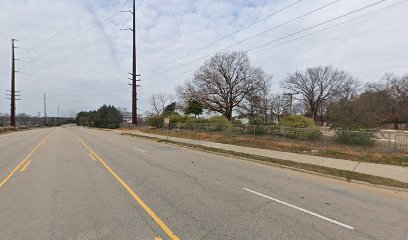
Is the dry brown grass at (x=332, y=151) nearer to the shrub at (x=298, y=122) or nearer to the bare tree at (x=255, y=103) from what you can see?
the shrub at (x=298, y=122)

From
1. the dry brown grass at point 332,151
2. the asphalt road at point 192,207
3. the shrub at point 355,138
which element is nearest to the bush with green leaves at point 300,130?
the dry brown grass at point 332,151

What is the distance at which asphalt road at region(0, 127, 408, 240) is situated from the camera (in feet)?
A: 15.9

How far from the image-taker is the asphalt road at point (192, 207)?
485 centimetres

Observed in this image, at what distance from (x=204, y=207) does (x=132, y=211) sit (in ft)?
5.15

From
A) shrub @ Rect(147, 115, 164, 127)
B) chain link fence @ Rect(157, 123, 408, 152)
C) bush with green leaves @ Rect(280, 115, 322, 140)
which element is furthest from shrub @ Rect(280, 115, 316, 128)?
shrub @ Rect(147, 115, 164, 127)

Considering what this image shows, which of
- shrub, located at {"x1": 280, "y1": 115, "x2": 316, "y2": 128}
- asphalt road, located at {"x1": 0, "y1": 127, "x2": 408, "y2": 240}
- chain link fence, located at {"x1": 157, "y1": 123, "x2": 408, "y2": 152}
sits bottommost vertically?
asphalt road, located at {"x1": 0, "y1": 127, "x2": 408, "y2": 240}

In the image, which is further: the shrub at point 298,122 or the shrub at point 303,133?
the shrub at point 298,122

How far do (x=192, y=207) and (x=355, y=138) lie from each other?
13.8 meters

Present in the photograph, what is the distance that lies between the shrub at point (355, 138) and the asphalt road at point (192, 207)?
24.9ft

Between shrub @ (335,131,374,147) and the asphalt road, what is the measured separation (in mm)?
7575

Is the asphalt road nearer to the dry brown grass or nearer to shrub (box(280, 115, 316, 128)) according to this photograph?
the dry brown grass

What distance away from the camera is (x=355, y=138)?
16.3m

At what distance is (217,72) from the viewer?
51.7m

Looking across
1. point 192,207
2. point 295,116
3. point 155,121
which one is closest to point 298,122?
point 295,116
